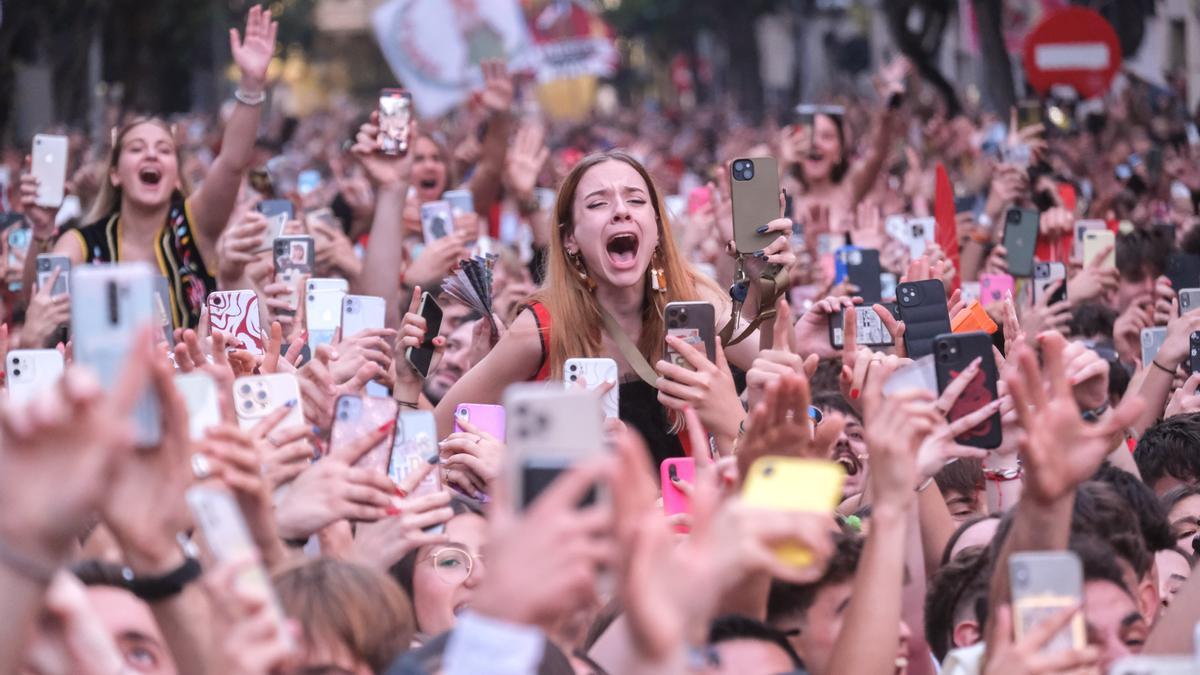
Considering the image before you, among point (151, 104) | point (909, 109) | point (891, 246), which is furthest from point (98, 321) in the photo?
point (151, 104)

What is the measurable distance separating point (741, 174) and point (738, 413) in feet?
3.99

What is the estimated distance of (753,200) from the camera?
5.89 m

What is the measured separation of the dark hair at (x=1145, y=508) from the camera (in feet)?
16.2

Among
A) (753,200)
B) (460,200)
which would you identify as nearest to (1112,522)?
(753,200)

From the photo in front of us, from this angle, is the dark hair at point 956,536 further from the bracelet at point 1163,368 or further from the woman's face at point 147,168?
the woman's face at point 147,168

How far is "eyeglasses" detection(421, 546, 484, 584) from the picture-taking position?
4.60 m

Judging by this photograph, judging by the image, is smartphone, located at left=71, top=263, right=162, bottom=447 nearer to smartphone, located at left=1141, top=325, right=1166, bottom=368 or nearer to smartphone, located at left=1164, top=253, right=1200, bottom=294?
smartphone, located at left=1141, top=325, right=1166, bottom=368

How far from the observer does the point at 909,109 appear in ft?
79.5

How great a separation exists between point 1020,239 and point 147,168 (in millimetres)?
3842

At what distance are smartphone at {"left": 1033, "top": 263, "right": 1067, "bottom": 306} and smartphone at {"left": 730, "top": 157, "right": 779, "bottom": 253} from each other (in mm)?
2633

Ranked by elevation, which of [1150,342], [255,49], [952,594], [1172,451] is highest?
[255,49]

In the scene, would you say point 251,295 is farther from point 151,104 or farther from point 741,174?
point 151,104

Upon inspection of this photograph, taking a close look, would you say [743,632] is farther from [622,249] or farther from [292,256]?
[292,256]

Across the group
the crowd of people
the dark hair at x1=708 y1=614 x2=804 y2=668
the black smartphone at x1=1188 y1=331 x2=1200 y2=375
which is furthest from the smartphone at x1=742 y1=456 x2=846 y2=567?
the black smartphone at x1=1188 y1=331 x2=1200 y2=375
